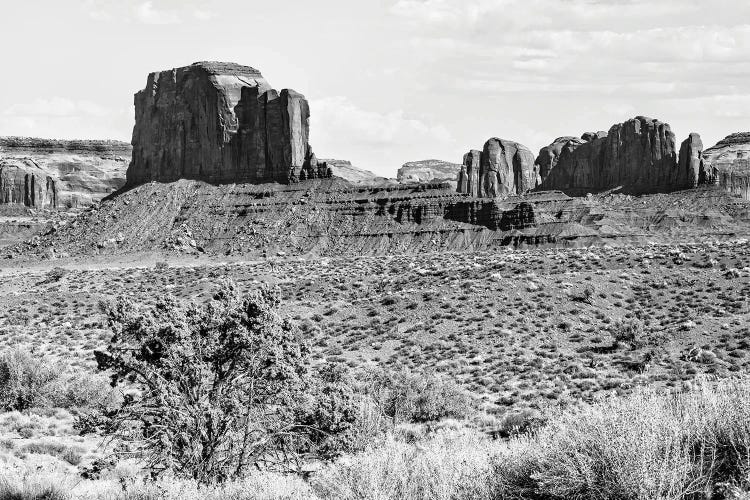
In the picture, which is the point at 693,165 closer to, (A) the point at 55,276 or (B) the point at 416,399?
(A) the point at 55,276

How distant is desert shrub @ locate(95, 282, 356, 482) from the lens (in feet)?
43.7

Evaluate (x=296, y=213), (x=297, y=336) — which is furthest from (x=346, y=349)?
(x=296, y=213)

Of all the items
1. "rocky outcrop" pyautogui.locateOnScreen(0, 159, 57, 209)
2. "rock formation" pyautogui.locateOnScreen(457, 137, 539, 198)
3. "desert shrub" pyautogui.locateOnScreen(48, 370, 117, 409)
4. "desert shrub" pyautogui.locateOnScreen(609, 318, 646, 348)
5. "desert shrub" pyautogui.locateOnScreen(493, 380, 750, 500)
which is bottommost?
"desert shrub" pyautogui.locateOnScreen(48, 370, 117, 409)

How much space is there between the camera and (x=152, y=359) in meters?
14.0

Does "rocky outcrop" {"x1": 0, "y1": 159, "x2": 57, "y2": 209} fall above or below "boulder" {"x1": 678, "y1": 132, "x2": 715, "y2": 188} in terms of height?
below

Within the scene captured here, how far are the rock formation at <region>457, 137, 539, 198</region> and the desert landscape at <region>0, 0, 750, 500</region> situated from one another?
46.8m

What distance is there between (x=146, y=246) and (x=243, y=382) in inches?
3534

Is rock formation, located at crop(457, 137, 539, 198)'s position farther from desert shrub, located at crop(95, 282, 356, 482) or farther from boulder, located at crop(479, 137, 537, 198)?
desert shrub, located at crop(95, 282, 356, 482)

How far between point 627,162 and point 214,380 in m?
153

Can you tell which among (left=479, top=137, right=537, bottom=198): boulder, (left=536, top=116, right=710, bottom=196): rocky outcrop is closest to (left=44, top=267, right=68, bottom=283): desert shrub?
(left=479, top=137, right=537, bottom=198): boulder

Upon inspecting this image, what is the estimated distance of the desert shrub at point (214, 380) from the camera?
43.7 ft

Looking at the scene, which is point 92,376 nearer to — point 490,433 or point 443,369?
point 443,369

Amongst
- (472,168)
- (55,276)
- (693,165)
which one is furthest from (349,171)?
(55,276)

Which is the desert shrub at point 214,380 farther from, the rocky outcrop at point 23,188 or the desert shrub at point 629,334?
the rocky outcrop at point 23,188
